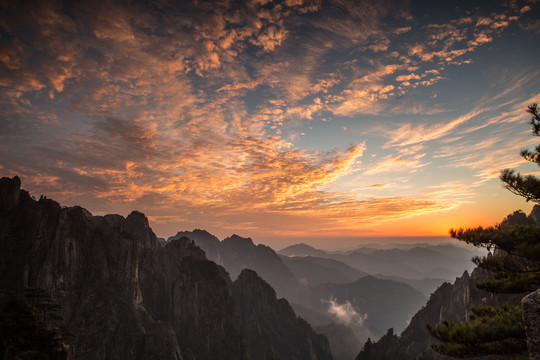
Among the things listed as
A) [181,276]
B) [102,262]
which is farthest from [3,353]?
[181,276]

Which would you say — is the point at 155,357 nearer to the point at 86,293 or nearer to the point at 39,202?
the point at 86,293

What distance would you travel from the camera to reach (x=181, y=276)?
517ft

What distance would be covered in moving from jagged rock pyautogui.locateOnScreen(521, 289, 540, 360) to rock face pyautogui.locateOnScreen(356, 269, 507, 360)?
549ft

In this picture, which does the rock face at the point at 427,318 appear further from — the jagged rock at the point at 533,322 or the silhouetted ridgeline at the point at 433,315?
the jagged rock at the point at 533,322

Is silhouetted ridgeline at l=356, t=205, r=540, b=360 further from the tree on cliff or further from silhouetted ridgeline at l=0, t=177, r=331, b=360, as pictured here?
the tree on cliff

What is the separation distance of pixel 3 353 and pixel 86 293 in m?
77.2

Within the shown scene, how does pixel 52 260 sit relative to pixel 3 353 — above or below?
above

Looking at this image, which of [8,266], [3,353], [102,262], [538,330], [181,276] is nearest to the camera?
[538,330]

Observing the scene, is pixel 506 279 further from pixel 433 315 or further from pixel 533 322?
pixel 433 315

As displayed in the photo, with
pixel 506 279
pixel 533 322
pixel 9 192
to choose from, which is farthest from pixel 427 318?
pixel 9 192

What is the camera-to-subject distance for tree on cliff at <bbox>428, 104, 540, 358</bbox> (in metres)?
13.7

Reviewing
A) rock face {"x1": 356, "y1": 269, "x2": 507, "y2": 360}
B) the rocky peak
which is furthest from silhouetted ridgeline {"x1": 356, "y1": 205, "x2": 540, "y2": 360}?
the rocky peak

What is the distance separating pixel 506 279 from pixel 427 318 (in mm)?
225988

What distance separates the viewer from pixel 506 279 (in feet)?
49.4
